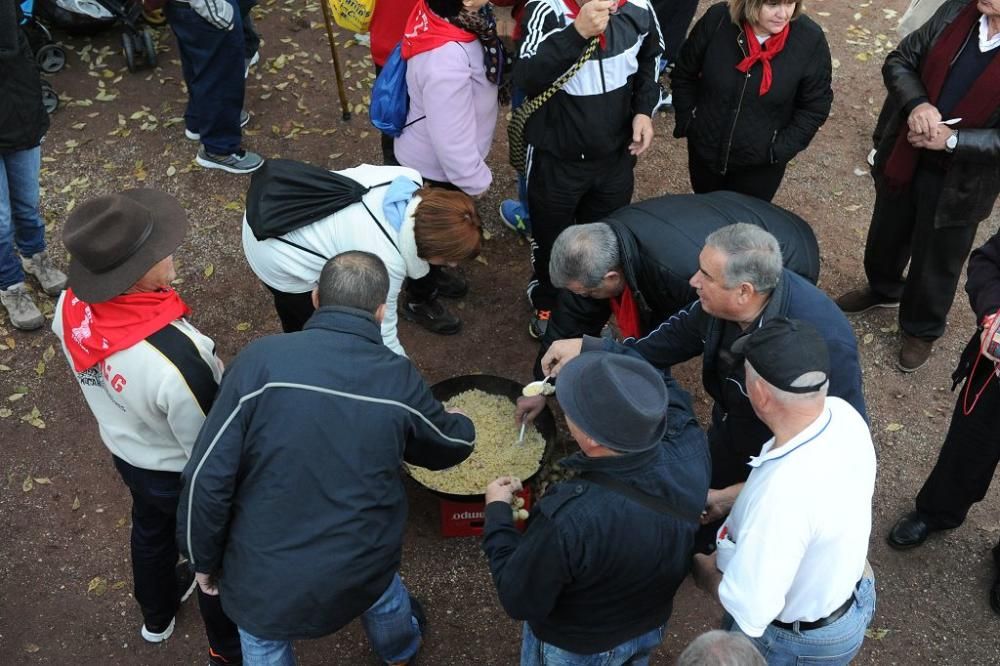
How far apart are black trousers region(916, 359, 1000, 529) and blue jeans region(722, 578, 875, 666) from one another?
4.89ft

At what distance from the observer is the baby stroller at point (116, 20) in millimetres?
7503

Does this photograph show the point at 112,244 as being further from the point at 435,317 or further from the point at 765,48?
the point at 765,48

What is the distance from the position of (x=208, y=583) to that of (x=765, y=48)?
12.8 feet

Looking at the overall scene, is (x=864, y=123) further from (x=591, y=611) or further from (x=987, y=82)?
(x=591, y=611)

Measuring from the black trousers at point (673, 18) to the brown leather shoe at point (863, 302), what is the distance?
2.41 meters

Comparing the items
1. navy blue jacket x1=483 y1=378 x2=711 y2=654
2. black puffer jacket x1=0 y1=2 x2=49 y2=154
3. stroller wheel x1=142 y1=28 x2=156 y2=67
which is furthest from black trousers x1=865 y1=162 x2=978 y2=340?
stroller wheel x1=142 y1=28 x2=156 y2=67

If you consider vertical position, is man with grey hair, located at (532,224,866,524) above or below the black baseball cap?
below

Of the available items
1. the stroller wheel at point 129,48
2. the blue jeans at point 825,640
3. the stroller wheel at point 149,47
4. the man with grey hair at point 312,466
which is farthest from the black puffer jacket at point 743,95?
the stroller wheel at point 129,48

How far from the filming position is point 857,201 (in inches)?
275

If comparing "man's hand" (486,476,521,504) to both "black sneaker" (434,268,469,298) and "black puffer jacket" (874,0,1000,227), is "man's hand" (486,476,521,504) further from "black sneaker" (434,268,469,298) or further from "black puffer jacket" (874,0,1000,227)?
"black puffer jacket" (874,0,1000,227)

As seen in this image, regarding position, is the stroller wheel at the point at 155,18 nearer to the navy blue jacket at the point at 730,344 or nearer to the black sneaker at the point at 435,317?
the black sneaker at the point at 435,317

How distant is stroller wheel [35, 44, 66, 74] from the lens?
7.68 meters

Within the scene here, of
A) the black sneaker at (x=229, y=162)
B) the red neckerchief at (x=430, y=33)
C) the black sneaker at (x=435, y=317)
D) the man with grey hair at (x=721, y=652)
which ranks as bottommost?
the black sneaker at (x=435, y=317)

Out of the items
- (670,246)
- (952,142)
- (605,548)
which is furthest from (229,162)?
(605,548)
